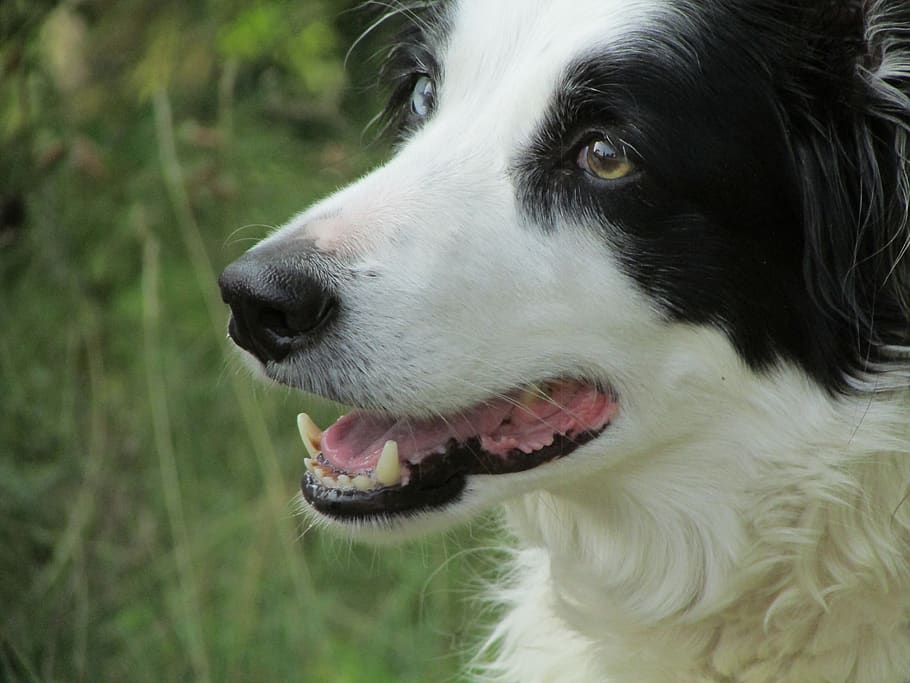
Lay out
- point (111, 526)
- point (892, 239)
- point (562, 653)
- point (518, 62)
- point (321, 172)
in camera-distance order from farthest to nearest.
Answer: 1. point (321, 172)
2. point (111, 526)
3. point (562, 653)
4. point (518, 62)
5. point (892, 239)

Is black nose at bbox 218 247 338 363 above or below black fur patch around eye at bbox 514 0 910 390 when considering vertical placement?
below

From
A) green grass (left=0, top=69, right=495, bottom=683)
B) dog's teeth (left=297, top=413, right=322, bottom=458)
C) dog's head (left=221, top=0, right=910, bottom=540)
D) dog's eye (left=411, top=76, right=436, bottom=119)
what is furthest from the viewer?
green grass (left=0, top=69, right=495, bottom=683)

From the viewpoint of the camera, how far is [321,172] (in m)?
4.90

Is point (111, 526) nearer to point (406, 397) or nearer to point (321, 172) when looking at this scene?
point (321, 172)

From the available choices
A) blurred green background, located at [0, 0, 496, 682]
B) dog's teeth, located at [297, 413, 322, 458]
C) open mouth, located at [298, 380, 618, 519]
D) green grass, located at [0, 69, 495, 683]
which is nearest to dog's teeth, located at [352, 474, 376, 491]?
open mouth, located at [298, 380, 618, 519]

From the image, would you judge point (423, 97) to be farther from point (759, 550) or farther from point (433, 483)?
point (759, 550)

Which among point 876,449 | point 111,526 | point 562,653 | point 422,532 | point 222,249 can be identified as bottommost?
point 111,526

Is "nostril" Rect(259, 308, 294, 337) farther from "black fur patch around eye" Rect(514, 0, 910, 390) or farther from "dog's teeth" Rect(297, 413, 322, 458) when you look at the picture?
"black fur patch around eye" Rect(514, 0, 910, 390)

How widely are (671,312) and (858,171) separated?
1.52ft

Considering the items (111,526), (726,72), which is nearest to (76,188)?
(111,526)

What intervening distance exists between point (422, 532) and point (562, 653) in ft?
2.14

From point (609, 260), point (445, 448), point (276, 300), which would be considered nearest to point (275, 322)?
point (276, 300)

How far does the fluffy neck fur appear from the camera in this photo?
2336 millimetres

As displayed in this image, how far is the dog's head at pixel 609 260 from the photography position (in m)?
2.26
